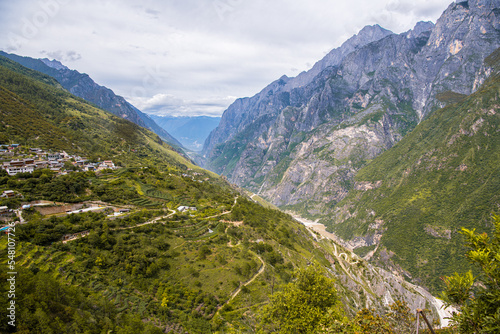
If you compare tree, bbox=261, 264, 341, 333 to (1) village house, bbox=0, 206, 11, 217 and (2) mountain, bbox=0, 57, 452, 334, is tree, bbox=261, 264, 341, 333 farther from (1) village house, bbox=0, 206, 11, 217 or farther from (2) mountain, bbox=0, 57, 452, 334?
(1) village house, bbox=0, 206, 11, 217

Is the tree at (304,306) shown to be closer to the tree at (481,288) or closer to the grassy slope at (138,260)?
the tree at (481,288)

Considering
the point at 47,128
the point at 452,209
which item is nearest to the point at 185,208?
the point at 47,128

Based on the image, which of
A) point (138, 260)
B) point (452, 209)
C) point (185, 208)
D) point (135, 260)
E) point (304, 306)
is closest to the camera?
point (304, 306)

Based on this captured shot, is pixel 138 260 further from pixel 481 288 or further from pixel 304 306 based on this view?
pixel 481 288

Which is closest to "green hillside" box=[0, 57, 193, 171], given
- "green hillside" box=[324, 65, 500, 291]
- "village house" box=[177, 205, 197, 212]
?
"village house" box=[177, 205, 197, 212]

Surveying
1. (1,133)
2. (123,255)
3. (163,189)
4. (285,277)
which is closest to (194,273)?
(123,255)

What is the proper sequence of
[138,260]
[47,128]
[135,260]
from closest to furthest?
[135,260]
[138,260]
[47,128]

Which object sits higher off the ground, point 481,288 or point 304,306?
point 481,288

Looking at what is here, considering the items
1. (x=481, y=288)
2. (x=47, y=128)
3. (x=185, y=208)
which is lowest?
(x=185, y=208)

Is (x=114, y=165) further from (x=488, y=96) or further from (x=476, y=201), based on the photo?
(x=488, y=96)
